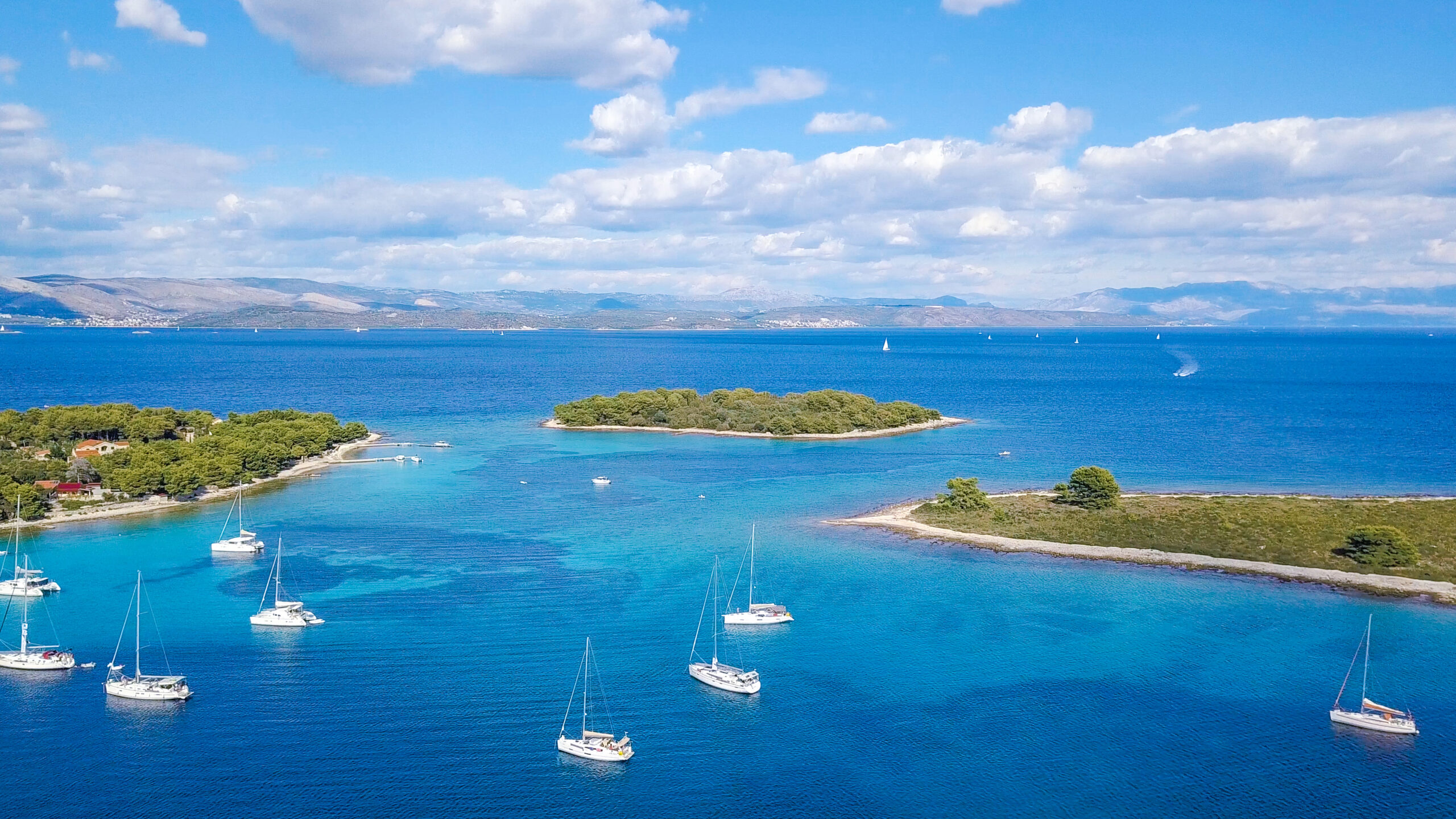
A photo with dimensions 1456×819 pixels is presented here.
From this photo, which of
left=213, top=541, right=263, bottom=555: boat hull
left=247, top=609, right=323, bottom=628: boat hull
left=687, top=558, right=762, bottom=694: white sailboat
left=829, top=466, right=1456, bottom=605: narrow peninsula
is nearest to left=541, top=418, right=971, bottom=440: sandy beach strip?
left=829, top=466, right=1456, bottom=605: narrow peninsula

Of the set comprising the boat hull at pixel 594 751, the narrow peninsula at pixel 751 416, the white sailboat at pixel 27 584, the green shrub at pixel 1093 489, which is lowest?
the boat hull at pixel 594 751

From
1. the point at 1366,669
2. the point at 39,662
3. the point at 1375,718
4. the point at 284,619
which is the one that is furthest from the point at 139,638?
the point at 1366,669

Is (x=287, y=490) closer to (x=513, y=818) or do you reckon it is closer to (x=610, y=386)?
(x=513, y=818)

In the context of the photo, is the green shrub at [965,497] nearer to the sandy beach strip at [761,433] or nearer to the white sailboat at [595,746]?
the white sailboat at [595,746]

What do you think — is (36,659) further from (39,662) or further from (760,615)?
(760,615)

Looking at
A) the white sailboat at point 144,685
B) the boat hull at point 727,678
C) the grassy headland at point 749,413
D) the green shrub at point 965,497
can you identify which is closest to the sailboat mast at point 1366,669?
the boat hull at point 727,678

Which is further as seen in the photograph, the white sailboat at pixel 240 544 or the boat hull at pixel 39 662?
the white sailboat at pixel 240 544

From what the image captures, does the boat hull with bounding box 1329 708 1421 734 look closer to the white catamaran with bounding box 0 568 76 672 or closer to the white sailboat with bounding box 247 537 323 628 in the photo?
the white sailboat with bounding box 247 537 323 628
